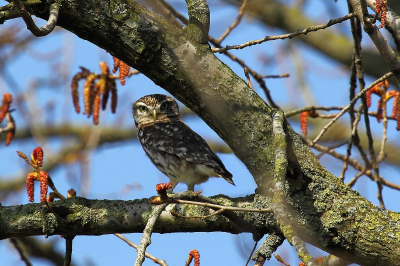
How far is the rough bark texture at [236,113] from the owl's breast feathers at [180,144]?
216 cm

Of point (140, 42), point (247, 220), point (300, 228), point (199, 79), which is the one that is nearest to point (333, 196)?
point (300, 228)

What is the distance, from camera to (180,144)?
5938 millimetres

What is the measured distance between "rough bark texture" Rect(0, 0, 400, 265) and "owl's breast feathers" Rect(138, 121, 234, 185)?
2157 millimetres

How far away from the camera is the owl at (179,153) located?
18.1 feet

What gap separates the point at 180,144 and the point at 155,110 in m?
1.44

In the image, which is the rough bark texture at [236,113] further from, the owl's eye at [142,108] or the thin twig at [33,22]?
the owl's eye at [142,108]

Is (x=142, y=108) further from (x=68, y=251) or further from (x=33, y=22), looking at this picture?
(x=33, y=22)

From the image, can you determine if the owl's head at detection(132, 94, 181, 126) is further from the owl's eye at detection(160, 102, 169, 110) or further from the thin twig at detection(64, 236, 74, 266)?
the thin twig at detection(64, 236, 74, 266)

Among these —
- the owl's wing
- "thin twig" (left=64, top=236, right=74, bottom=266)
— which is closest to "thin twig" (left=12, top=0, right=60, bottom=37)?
"thin twig" (left=64, top=236, right=74, bottom=266)

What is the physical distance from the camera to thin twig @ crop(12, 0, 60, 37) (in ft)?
8.69

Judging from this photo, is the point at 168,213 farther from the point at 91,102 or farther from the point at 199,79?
the point at 91,102

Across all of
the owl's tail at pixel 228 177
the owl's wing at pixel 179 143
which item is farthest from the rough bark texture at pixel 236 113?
the owl's wing at pixel 179 143

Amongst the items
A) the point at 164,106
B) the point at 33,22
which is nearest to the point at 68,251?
the point at 33,22

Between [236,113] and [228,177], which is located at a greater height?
[228,177]
